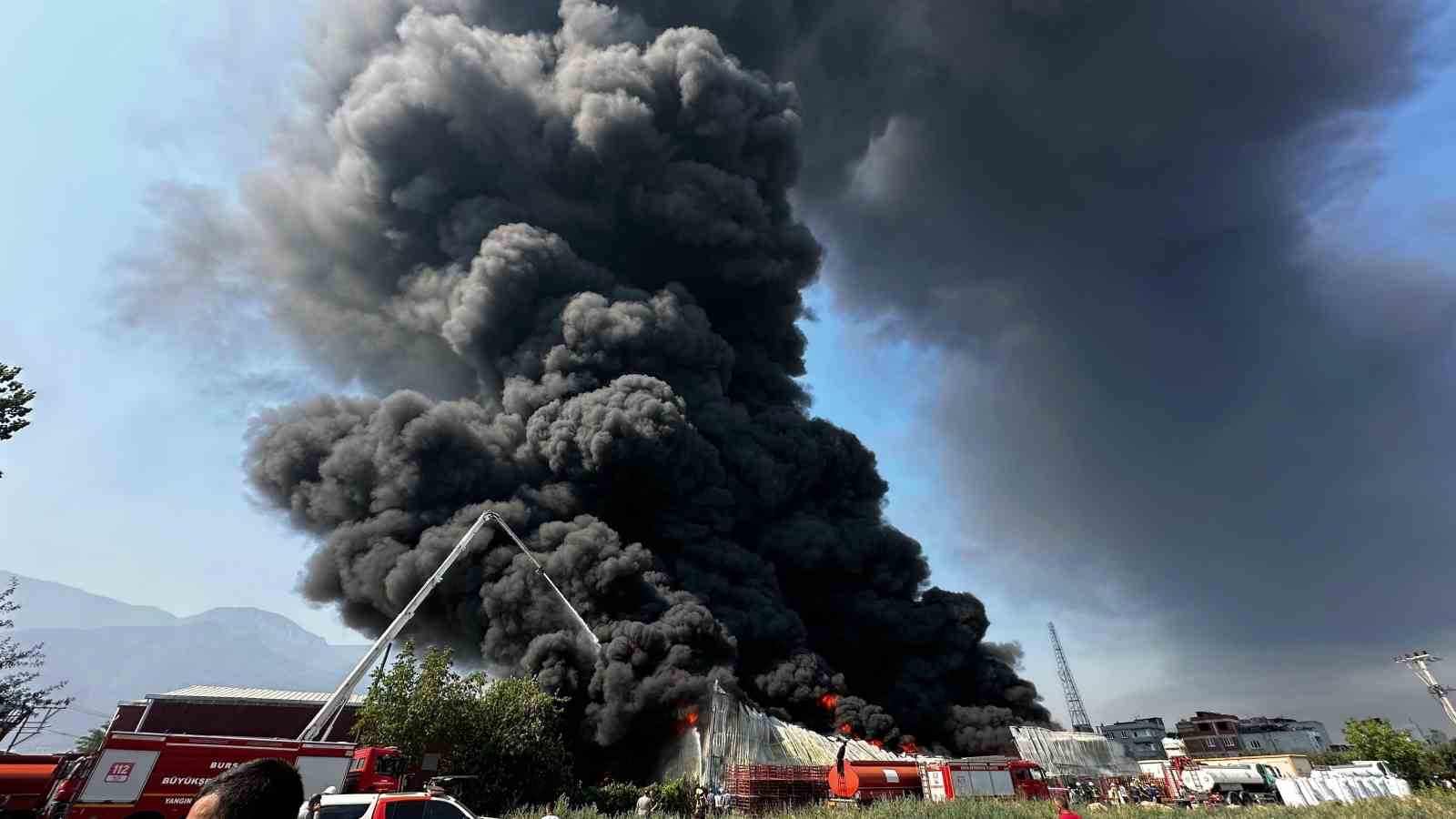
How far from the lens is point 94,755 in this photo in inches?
663

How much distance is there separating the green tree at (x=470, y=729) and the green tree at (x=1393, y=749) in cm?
5777

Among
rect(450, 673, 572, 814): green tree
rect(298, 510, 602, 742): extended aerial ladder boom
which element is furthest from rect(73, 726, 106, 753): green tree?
rect(450, 673, 572, 814): green tree

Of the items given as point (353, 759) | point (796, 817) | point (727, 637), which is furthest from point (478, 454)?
point (796, 817)

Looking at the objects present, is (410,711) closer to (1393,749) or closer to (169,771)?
(169,771)

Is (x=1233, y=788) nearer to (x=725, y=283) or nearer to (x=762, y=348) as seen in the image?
(x=762, y=348)

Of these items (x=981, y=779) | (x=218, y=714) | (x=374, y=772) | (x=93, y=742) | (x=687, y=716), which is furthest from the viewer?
(x=93, y=742)

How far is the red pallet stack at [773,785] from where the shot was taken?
92.3 feet

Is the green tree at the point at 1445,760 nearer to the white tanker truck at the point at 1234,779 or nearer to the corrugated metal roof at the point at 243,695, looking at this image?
the white tanker truck at the point at 1234,779

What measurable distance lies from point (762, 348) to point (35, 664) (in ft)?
165

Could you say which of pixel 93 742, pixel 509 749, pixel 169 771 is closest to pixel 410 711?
pixel 509 749

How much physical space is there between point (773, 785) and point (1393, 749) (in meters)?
49.7

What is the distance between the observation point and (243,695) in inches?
1724

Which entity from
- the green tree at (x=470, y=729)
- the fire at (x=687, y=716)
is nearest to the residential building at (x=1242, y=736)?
the fire at (x=687, y=716)

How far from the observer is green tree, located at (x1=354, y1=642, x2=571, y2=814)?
2430 centimetres
